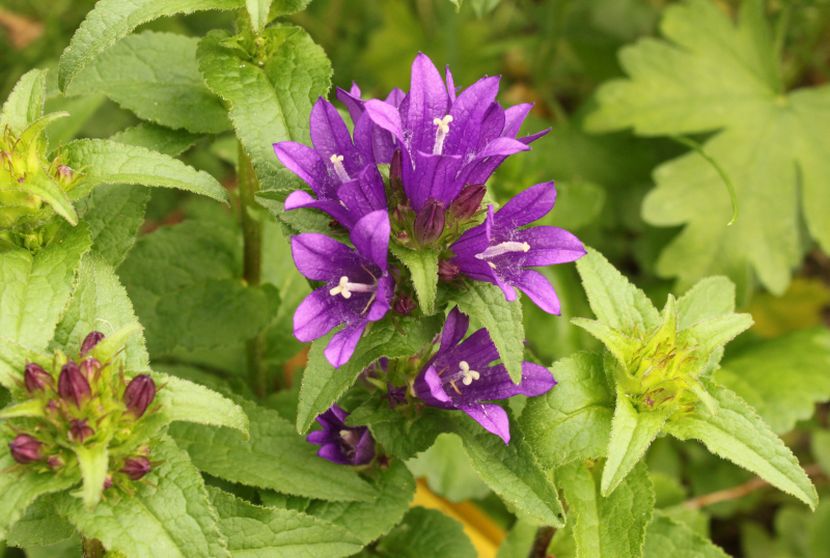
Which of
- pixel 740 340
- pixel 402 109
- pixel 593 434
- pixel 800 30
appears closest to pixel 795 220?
pixel 740 340

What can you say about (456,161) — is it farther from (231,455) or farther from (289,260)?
(289,260)

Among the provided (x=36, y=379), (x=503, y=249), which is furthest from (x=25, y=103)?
(x=503, y=249)

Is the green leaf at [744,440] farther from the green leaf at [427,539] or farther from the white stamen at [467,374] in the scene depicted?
the green leaf at [427,539]

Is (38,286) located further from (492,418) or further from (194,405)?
(492,418)

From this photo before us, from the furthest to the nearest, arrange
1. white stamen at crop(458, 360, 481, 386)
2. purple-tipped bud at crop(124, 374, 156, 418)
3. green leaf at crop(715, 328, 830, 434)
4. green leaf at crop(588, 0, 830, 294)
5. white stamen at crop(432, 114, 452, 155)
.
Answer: green leaf at crop(588, 0, 830, 294), green leaf at crop(715, 328, 830, 434), white stamen at crop(458, 360, 481, 386), white stamen at crop(432, 114, 452, 155), purple-tipped bud at crop(124, 374, 156, 418)

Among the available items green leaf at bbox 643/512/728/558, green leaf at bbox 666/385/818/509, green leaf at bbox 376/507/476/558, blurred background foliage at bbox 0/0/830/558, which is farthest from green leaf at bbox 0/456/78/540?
green leaf at bbox 643/512/728/558

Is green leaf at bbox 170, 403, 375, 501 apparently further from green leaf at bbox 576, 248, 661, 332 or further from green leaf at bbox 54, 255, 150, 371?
green leaf at bbox 576, 248, 661, 332
